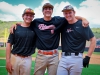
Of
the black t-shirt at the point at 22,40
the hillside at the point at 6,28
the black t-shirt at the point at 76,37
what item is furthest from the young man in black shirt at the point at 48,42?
the hillside at the point at 6,28

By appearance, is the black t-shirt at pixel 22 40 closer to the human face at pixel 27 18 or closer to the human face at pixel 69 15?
the human face at pixel 27 18

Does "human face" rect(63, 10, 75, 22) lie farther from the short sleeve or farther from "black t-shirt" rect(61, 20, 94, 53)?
the short sleeve

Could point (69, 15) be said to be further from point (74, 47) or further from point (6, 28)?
point (6, 28)

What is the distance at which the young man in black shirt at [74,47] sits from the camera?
276 centimetres

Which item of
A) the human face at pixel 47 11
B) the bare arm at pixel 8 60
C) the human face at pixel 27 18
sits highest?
the human face at pixel 47 11

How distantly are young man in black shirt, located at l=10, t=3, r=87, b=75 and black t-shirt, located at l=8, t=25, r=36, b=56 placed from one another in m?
0.12

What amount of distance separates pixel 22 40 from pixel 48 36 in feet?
1.28

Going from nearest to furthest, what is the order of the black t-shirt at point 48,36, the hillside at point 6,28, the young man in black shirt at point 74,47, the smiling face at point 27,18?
the young man in black shirt at point 74,47 < the black t-shirt at point 48,36 < the smiling face at point 27,18 < the hillside at point 6,28

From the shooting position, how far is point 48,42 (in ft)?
9.73

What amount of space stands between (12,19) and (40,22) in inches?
186

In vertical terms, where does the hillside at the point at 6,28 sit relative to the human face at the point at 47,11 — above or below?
below

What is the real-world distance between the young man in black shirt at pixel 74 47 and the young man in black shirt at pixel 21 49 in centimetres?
54

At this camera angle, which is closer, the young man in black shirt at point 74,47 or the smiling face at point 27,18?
the young man in black shirt at point 74,47

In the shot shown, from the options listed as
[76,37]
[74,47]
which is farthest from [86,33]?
[74,47]
